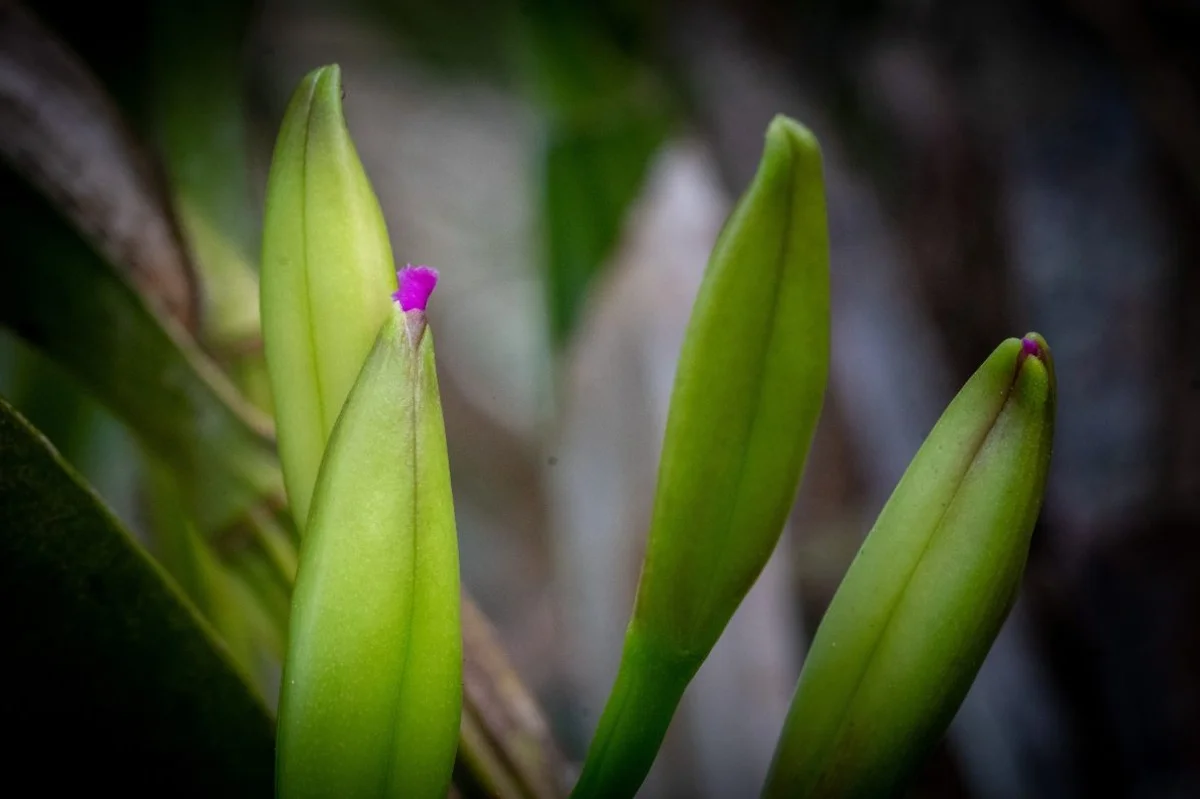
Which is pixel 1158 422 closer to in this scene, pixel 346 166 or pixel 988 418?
pixel 988 418

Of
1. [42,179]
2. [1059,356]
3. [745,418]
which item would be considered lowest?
[745,418]

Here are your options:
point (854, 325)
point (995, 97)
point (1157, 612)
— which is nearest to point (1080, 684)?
point (1157, 612)

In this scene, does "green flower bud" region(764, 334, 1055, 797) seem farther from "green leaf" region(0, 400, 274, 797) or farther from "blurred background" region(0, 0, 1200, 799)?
"blurred background" region(0, 0, 1200, 799)

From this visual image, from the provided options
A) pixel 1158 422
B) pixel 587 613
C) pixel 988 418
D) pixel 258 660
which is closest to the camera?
pixel 988 418

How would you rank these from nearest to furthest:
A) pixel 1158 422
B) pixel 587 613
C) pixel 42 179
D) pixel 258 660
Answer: pixel 42 179 → pixel 258 660 → pixel 587 613 → pixel 1158 422

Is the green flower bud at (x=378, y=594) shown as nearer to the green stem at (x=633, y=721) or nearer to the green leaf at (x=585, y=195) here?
the green stem at (x=633, y=721)

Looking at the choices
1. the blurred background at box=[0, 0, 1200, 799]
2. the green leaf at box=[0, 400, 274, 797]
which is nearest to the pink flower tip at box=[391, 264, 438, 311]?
the green leaf at box=[0, 400, 274, 797]

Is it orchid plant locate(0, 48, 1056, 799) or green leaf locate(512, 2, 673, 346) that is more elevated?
green leaf locate(512, 2, 673, 346)

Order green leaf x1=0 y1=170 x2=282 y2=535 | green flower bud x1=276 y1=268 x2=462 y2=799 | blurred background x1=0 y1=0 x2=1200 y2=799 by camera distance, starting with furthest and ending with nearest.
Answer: blurred background x1=0 y1=0 x2=1200 y2=799 → green leaf x1=0 y1=170 x2=282 y2=535 → green flower bud x1=276 y1=268 x2=462 y2=799

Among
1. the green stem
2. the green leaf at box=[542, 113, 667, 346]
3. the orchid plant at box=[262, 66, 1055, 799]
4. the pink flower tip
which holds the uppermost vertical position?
the green leaf at box=[542, 113, 667, 346]
